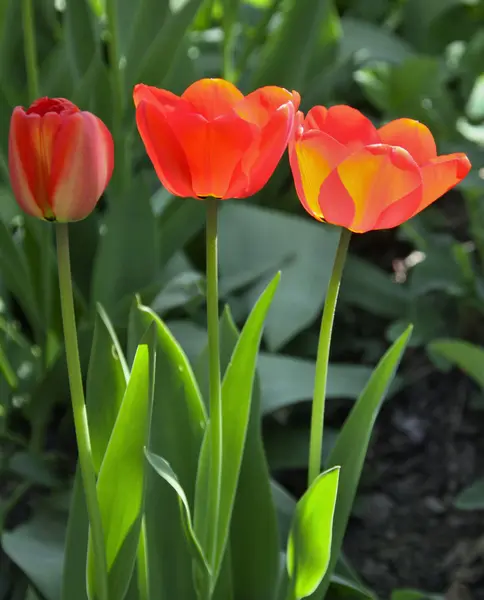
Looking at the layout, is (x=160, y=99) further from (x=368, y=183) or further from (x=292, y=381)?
(x=292, y=381)

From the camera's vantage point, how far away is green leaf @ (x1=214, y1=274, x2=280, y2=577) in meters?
0.75

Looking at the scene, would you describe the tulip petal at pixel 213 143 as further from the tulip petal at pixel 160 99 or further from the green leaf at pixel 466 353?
the green leaf at pixel 466 353

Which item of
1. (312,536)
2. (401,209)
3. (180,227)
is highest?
(401,209)

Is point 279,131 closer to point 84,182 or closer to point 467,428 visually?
point 84,182

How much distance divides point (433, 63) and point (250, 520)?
98 cm

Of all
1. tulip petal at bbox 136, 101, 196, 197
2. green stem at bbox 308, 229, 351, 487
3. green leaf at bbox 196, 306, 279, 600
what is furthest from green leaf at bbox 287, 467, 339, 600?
tulip petal at bbox 136, 101, 196, 197

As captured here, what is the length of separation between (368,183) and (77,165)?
184mm

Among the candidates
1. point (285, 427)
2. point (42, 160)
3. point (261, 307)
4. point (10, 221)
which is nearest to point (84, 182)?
point (42, 160)

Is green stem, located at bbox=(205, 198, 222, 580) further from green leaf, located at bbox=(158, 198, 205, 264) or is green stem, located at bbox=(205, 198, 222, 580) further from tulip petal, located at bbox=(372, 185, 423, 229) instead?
green leaf, located at bbox=(158, 198, 205, 264)

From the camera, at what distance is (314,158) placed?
569 millimetres

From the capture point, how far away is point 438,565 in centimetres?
134

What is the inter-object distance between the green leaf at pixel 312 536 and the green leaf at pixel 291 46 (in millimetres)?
889

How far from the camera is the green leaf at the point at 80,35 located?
4.24 ft

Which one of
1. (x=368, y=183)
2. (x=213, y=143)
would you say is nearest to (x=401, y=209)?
(x=368, y=183)
